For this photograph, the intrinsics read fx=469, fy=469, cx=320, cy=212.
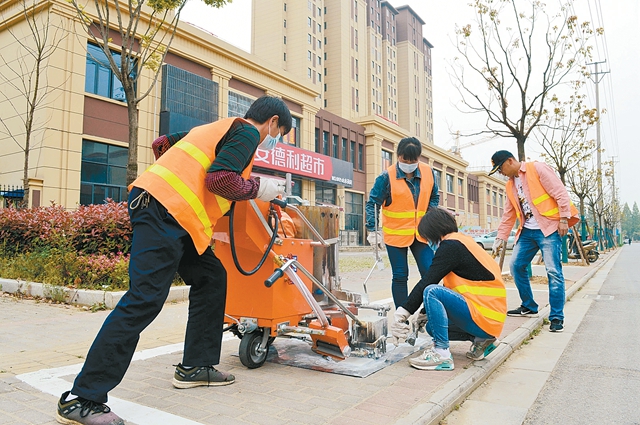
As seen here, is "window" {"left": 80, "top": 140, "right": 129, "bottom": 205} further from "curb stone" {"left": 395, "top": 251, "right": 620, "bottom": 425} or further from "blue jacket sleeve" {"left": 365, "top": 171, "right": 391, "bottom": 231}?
"curb stone" {"left": 395, "top": 251, "right": 620, "bottom": 425}

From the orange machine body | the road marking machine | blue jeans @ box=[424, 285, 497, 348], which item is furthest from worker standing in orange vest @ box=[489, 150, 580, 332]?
the orange machine body

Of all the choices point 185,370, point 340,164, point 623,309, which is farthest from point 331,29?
point 185,370

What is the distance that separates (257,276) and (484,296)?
166cm

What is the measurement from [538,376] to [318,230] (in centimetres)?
200

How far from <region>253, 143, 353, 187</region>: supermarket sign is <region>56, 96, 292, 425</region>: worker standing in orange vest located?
64.9 ft

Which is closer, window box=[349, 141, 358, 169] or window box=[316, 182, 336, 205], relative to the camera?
window box=[316, 182, 336, 205]

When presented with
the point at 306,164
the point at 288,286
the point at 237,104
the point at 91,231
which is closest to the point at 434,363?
the point at 288,286

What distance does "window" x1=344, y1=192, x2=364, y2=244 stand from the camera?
3353 cm

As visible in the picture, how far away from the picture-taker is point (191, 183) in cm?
254

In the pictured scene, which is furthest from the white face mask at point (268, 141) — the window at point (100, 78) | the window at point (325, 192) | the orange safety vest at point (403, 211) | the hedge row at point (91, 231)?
the window at point (325, 192)

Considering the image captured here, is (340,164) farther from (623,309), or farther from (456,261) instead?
(456,261)

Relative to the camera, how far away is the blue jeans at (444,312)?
3402 millimetres

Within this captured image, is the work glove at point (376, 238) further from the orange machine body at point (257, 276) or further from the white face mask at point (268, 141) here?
the white face mask at point (268, 141)

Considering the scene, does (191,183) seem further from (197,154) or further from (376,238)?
(376,238)
